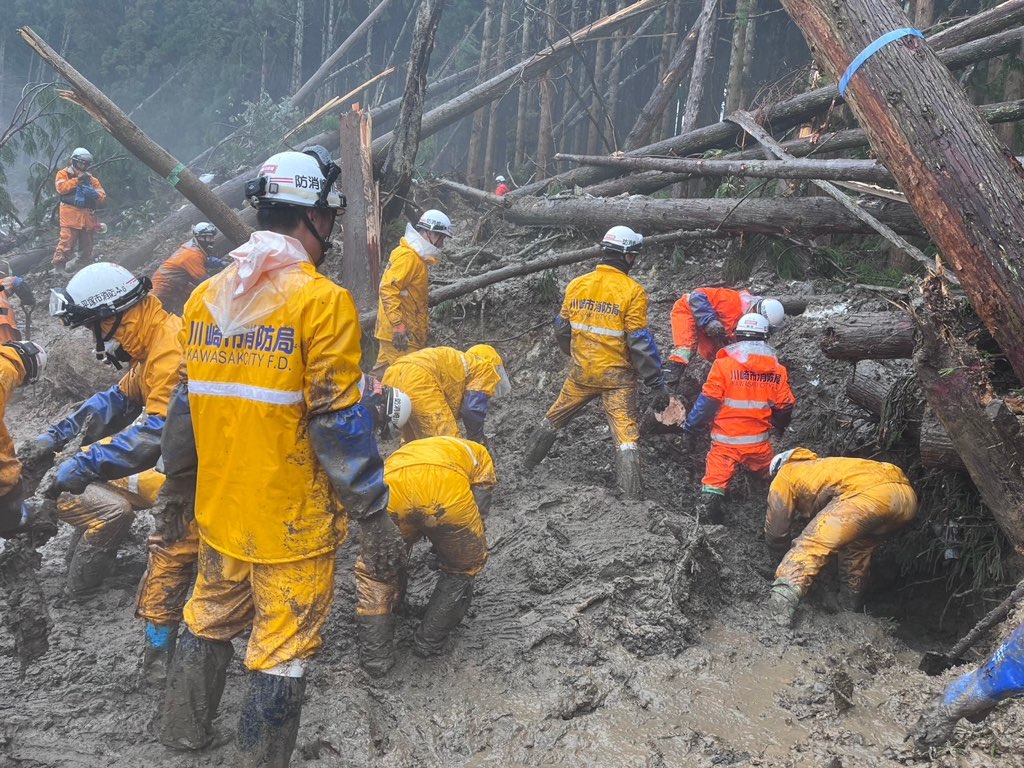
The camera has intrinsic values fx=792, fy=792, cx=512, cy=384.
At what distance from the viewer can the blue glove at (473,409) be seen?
591 centimetres

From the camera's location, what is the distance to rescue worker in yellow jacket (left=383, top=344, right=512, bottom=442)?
17.8ft

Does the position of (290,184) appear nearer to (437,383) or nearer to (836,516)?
(437,383)

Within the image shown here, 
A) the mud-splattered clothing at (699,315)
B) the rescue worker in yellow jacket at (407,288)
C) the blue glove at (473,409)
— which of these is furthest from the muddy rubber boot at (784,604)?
the rescue worker in yellow jacket at (407,288)

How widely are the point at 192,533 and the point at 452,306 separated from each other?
502cm

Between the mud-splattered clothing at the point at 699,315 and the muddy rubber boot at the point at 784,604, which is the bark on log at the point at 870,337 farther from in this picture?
the muddy rubber boot at the point at 784,604

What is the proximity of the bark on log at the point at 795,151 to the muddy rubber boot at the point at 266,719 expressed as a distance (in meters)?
4.61

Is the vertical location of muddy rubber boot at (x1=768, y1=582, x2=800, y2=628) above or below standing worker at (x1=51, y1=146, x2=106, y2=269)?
above

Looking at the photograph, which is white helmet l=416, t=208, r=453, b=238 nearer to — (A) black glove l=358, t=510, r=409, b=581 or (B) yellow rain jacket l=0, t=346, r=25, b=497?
(B) yellow rain jacket l=0, t=346, r=25, b=497

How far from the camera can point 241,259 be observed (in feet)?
8.74

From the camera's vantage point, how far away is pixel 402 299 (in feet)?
22.5

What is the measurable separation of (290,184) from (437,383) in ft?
9.43

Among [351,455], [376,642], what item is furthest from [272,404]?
[376,642]

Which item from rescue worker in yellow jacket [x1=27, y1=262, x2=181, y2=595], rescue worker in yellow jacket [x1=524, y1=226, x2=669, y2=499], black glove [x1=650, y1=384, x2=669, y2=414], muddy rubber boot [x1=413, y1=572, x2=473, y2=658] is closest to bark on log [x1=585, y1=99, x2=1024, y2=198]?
rescue worker in yellow jacket [x1=524, y1=226, x2=669, y2=499]

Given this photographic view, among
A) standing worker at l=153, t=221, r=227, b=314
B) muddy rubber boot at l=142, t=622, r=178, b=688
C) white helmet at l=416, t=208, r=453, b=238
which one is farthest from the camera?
standing worker at l=153, t=221, r=227, b=314
